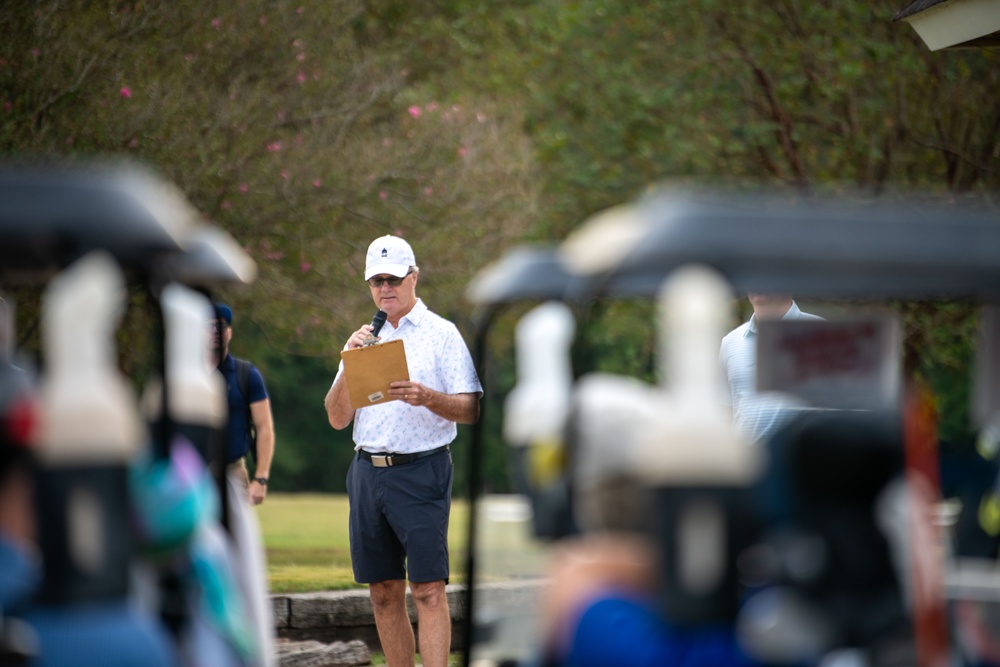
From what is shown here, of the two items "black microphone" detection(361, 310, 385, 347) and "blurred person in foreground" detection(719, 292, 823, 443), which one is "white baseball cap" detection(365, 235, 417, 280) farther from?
"blurred person in foreground" detection(719, 292, 823, 443)

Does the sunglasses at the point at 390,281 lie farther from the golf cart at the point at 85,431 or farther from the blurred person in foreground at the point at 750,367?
the golf cart at the point at 85,431

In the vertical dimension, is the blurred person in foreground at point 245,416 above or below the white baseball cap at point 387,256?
below

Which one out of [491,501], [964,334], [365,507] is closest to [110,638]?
[491,501]

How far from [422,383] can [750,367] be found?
1.36 m

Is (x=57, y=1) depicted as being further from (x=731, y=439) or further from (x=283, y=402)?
(x=283, y=402)

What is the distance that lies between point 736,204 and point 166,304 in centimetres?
137

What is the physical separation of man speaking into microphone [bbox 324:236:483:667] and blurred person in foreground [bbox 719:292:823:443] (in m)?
1.04

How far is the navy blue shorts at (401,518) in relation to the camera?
242 inches

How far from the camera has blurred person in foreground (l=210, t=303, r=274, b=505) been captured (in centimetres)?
665

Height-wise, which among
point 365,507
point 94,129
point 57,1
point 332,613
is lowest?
point 332,613

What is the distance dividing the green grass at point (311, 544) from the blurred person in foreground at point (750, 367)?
96cm

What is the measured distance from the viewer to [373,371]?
19.2 ft

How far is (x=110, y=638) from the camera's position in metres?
2.56

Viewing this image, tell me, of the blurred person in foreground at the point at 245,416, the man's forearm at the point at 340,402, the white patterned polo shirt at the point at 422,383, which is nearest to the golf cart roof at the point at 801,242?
the white patterned polo shirt at the point at 422,383
